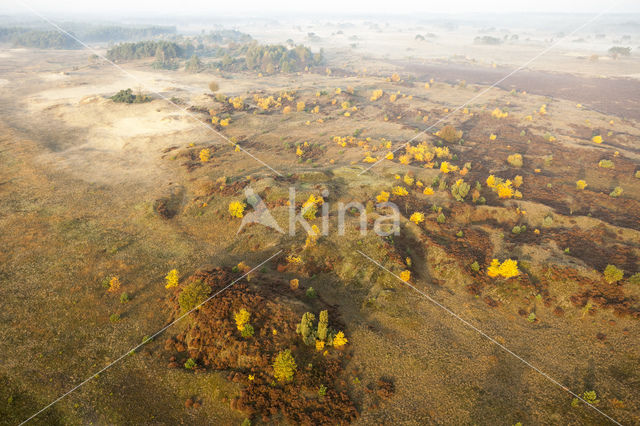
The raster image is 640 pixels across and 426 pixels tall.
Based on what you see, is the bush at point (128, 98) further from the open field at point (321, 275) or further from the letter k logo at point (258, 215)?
the letter k logo at point (258, 215)

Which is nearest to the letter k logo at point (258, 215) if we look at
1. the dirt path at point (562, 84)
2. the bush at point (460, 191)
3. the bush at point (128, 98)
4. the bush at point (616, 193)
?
the bush at point (460, 191)

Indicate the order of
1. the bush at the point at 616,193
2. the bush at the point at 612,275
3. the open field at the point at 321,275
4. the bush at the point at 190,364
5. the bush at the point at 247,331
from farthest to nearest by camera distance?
1. the bush at the point at 616,193
2. the bush at the point at 612,275
3. the bush at the point at 247,331
4. the bush at the point at 190,364
5. the open field at the point at 321,275

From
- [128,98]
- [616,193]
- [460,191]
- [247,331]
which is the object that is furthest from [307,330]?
[128,98]

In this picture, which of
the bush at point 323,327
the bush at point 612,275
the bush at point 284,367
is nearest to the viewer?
the bush at point 284,367

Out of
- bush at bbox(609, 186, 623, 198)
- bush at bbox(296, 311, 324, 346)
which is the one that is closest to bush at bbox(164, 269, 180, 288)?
bush at bbox(296, 311, 324, 346)

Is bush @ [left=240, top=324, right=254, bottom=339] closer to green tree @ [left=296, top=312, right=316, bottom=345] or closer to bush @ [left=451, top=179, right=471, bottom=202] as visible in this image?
green tree @ [left=296, top=312, right=316, bottom=345]

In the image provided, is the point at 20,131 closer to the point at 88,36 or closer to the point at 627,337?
the point at 627,337

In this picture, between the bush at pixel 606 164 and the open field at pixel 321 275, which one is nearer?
the open field at pixel 321 275
